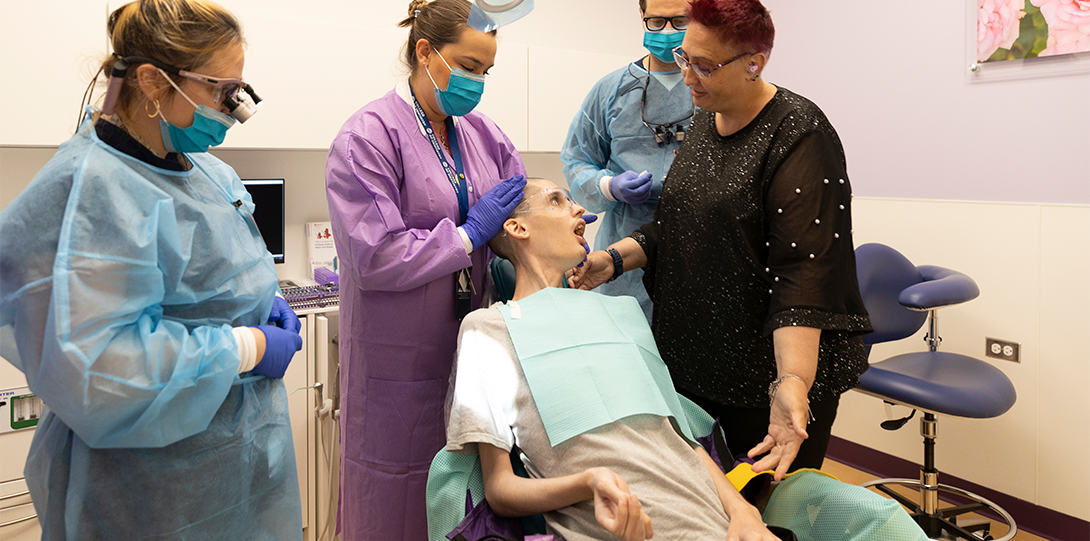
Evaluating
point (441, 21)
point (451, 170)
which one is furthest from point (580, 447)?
point (441, 21)

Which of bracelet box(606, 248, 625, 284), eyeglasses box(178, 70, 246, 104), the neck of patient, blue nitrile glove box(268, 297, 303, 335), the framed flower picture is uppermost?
the framed flower picture

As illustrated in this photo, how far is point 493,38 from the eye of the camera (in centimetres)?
172

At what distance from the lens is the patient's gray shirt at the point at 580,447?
4.32ft

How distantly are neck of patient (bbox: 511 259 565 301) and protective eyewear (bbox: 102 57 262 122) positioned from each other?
2.27 ft

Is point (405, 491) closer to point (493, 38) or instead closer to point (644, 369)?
point (644, 369)

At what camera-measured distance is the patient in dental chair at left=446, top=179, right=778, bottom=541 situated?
4.27 feet

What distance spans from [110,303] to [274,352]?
0.92 ft

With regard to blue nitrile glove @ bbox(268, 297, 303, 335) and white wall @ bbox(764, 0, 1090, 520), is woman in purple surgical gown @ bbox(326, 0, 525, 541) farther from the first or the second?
white wall @ bbox(764, 0, 1090, 520)

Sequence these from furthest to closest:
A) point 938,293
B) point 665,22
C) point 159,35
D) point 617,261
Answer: point 938,293 < point 665,22 < point 617,261 < point 159,35

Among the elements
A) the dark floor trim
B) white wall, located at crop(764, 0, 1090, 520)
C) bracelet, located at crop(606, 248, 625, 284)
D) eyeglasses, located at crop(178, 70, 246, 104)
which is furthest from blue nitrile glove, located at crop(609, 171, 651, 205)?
the dark floor trim

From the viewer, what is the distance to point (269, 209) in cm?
286

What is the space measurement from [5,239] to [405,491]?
0.95 meters

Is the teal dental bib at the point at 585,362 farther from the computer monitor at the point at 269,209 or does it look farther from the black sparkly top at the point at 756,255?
the computer monitor at the point at 269,209

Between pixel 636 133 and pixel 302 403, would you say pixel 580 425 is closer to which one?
pixel 636 133
